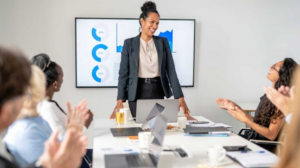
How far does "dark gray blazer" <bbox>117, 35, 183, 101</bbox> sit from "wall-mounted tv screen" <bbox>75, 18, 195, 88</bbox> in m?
1.08

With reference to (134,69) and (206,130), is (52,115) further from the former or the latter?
(134,69)

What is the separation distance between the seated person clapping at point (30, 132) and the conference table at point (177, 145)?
1.00ft

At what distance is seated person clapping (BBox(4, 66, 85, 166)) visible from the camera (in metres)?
1.66

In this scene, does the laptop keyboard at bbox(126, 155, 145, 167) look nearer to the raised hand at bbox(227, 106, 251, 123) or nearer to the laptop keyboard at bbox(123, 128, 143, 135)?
the laptop keyboard at bbox(123, 128, 143, 135)

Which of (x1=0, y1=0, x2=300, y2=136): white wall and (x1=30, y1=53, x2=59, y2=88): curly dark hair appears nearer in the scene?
(x1=30, y1=53, x2=59, y2=88): curly dark hair

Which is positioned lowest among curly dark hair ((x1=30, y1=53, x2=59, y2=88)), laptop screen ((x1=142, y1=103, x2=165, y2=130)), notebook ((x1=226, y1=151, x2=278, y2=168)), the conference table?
the conference table

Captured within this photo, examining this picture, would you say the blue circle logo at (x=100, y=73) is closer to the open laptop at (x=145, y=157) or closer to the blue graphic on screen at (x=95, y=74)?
the blue graphic on screen at (x=95, y=74)

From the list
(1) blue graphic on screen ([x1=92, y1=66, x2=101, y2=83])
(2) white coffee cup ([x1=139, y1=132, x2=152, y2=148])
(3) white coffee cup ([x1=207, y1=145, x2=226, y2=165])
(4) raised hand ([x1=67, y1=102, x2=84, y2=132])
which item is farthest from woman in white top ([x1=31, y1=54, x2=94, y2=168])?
(1) blue graphic on screen ([x1=92, y1=66, x2=101, y2=83])

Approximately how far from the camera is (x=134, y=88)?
3611 mm

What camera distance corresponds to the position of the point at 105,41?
475 centimetres

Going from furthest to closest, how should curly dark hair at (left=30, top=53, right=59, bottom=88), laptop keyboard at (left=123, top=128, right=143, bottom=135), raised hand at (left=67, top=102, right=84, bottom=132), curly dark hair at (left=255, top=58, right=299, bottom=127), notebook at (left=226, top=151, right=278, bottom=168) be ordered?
curly dark hair at (left=255, top=58, right=299, bottom=127)
laptop keyboard at (left=123, top=128, right=143, bottom=135)
curly dark hair at (left=30, top=53, right=59, bottom=88)
raised hand at (left=67, top=102, right=84, bottom=132)
notebook at (left=226, top=151, right=278, bottom=168)

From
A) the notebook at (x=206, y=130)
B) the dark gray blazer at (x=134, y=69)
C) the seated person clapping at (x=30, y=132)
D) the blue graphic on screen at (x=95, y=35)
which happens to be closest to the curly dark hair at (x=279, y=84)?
the notebook at (x=206, y=130)

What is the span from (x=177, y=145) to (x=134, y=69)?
152 centimetres

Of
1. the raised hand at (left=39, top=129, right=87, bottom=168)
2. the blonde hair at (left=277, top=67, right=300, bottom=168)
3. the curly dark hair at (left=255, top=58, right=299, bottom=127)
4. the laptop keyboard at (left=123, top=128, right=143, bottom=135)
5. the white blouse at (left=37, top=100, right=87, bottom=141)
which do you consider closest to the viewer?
the blonde hair at (left=277, top=67, right=300, bottom=168)
